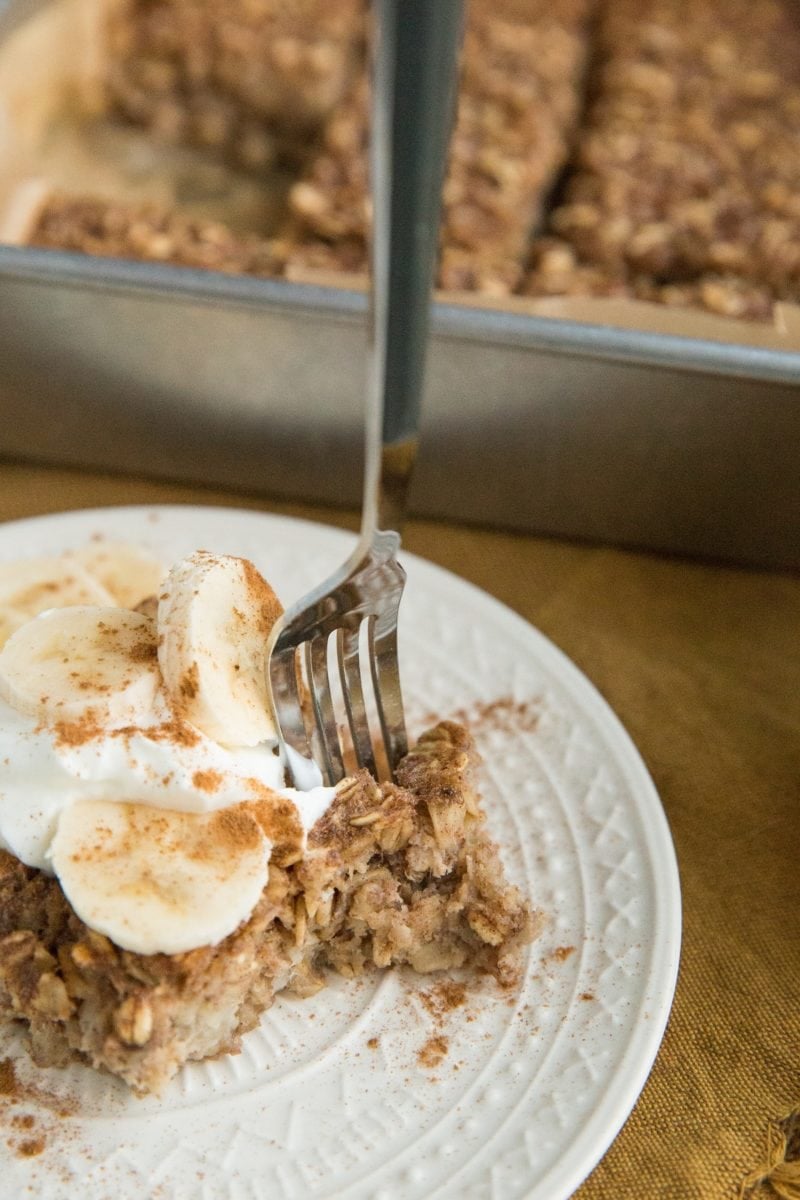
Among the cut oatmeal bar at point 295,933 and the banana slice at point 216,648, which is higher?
the banana slice at point 216,648

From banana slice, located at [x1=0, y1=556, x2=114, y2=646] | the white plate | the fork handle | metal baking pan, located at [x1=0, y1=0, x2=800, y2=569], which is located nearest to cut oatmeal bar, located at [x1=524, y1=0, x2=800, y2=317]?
metal baking pan, located at [x1=0, y1=0, x2=800, y2=569]

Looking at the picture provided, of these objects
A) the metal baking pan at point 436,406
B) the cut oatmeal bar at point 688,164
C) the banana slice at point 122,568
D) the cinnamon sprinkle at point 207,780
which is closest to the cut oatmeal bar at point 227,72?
the cut oatmeal bar at point 688,164

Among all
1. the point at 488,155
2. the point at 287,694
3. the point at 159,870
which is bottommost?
the point at 159,870

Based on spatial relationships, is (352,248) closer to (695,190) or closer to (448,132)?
(695,190)

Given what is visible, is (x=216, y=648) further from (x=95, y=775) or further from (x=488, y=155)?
(x=488, y=155)

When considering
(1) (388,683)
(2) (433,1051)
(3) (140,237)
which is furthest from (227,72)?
(2) (433,1051)

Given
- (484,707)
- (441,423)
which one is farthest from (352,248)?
(484,707)

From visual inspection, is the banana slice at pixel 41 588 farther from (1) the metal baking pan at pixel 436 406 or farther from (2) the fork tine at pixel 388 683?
(2) the fork tine at pixel 388 683
